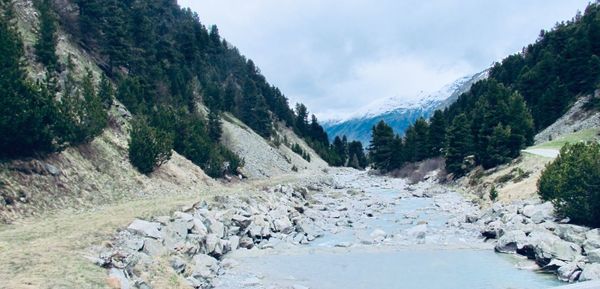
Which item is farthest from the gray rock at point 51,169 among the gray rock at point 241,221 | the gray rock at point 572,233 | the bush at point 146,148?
the gray rock at point 572,233

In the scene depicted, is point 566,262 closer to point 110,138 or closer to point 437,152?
point 110,138

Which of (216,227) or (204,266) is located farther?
(216,227)

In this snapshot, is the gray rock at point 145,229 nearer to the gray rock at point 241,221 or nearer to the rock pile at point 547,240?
the gray rock at point 241,221

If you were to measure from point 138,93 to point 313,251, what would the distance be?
124ft

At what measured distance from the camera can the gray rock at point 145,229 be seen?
19266 mm

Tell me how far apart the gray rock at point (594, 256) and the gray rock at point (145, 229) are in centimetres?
1753

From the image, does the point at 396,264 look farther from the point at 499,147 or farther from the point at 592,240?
the point at 499,147

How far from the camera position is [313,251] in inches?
988

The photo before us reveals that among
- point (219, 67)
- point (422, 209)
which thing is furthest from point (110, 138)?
point (219, 67)

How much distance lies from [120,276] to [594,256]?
1744cm

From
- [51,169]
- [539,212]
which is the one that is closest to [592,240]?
[539,212]

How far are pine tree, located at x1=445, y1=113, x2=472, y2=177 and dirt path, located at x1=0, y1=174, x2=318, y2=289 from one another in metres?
45.1

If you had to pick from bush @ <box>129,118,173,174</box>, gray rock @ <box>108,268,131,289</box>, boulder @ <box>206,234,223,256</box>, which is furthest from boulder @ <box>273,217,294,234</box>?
gray rock @ <box>108,268,131,289</box>

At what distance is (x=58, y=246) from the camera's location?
627 inches
